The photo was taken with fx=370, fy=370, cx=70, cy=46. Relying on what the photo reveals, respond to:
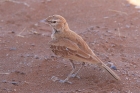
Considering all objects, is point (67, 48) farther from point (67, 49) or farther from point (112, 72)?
point (112, 72)

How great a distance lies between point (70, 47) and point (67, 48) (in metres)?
0.05

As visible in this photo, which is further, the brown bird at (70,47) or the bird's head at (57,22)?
the bird's head at (57,22)

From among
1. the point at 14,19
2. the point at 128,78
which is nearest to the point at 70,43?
the point at 128,78

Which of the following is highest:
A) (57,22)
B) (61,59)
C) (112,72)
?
(57,22)

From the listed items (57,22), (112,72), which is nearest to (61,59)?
(57,22)

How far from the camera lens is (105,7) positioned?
9.66 metres

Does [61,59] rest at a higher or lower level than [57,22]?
lower

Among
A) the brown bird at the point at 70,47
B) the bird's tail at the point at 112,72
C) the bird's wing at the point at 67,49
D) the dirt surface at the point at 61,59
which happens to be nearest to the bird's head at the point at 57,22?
the brown bird at the point at 70,47

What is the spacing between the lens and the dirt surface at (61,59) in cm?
597

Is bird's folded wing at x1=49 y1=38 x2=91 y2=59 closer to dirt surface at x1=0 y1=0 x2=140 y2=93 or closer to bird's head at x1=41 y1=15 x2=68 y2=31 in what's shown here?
bird's head at x1=41 y1=15 x2=68 y2=31

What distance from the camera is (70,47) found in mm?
5961

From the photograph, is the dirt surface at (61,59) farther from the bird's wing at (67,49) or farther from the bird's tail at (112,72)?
the bird's wing at (67,49)

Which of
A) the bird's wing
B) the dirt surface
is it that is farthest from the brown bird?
the dirt surface

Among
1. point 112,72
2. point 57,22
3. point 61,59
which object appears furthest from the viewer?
point 61,59
